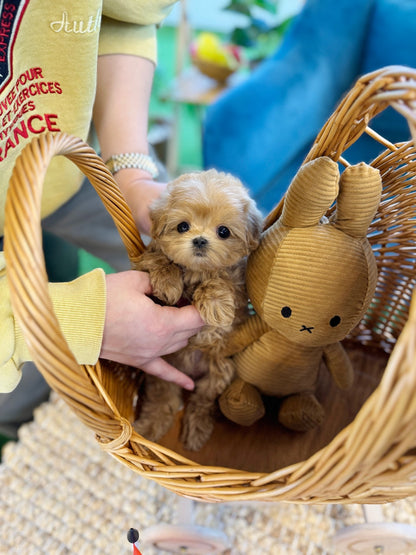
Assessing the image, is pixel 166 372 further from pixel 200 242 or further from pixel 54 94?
pixel 54 94

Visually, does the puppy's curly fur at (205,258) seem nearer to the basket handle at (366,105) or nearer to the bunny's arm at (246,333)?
the bunny's arm at (246,333)

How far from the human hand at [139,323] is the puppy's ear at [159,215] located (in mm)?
68

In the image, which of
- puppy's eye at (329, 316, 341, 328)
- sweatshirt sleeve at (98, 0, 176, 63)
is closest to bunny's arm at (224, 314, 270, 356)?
puppy's eye at (329, 316, 341, 328)

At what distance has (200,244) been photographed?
0.66m

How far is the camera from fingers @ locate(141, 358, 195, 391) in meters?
0.76

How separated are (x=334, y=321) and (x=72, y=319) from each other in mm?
377

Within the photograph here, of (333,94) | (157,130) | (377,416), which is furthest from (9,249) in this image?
(157,130)

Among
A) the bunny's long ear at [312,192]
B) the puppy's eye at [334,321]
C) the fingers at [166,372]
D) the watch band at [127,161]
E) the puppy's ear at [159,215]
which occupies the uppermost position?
the bunny's long ear at [312,192]

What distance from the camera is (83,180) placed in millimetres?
1031

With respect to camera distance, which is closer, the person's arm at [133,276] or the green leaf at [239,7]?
the person's arm at [133,276]

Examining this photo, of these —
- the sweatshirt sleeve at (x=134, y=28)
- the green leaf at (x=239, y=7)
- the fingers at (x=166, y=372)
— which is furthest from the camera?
the green leaf at (x=239, y=7)

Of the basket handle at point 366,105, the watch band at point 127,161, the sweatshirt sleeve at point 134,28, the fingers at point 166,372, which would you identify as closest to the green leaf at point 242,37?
the sweatshirt sleeve at point 134,28

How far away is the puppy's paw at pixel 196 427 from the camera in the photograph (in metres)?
0.84

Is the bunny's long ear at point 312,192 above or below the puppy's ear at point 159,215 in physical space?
above
